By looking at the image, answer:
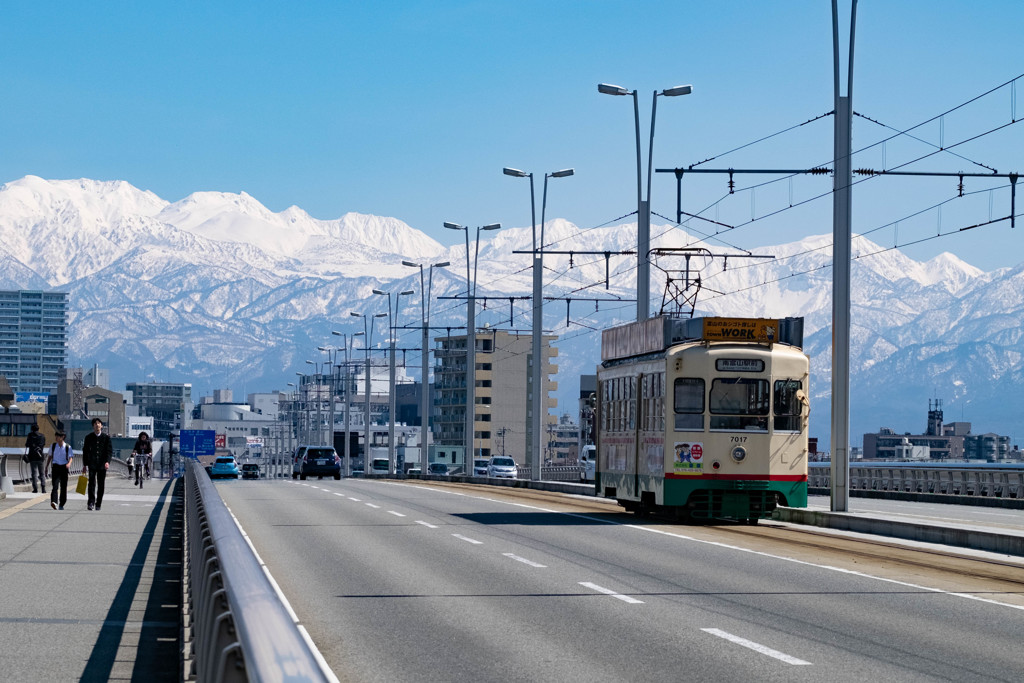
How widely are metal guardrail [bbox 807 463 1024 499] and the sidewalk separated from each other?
24.8m

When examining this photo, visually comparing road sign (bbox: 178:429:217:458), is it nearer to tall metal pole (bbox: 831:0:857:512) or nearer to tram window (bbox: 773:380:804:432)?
tall metal pole (bbox: 831:0:857:512)

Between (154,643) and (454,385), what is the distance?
18005cm

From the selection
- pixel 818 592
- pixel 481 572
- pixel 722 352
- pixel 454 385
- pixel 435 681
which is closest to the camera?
pixel 435 681

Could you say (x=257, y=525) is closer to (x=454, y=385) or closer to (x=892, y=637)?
(x=892, y=637)

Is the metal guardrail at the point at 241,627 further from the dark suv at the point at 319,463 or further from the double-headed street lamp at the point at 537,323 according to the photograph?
the dark suv at the point at 319,463

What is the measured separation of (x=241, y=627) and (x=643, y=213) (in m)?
37.0

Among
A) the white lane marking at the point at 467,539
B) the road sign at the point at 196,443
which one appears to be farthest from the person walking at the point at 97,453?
the road sign at the point at 196,443

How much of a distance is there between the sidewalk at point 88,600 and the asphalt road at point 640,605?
1.22 meters

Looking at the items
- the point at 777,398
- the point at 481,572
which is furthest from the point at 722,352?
the point at 481,572

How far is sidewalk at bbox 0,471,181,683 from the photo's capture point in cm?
1003

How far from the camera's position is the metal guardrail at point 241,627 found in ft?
16.0

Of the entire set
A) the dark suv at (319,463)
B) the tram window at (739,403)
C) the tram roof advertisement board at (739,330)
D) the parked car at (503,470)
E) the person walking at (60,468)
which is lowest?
the parked car at (503,470)

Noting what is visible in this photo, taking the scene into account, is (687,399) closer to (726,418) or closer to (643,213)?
(726,418)

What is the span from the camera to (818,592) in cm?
1452
